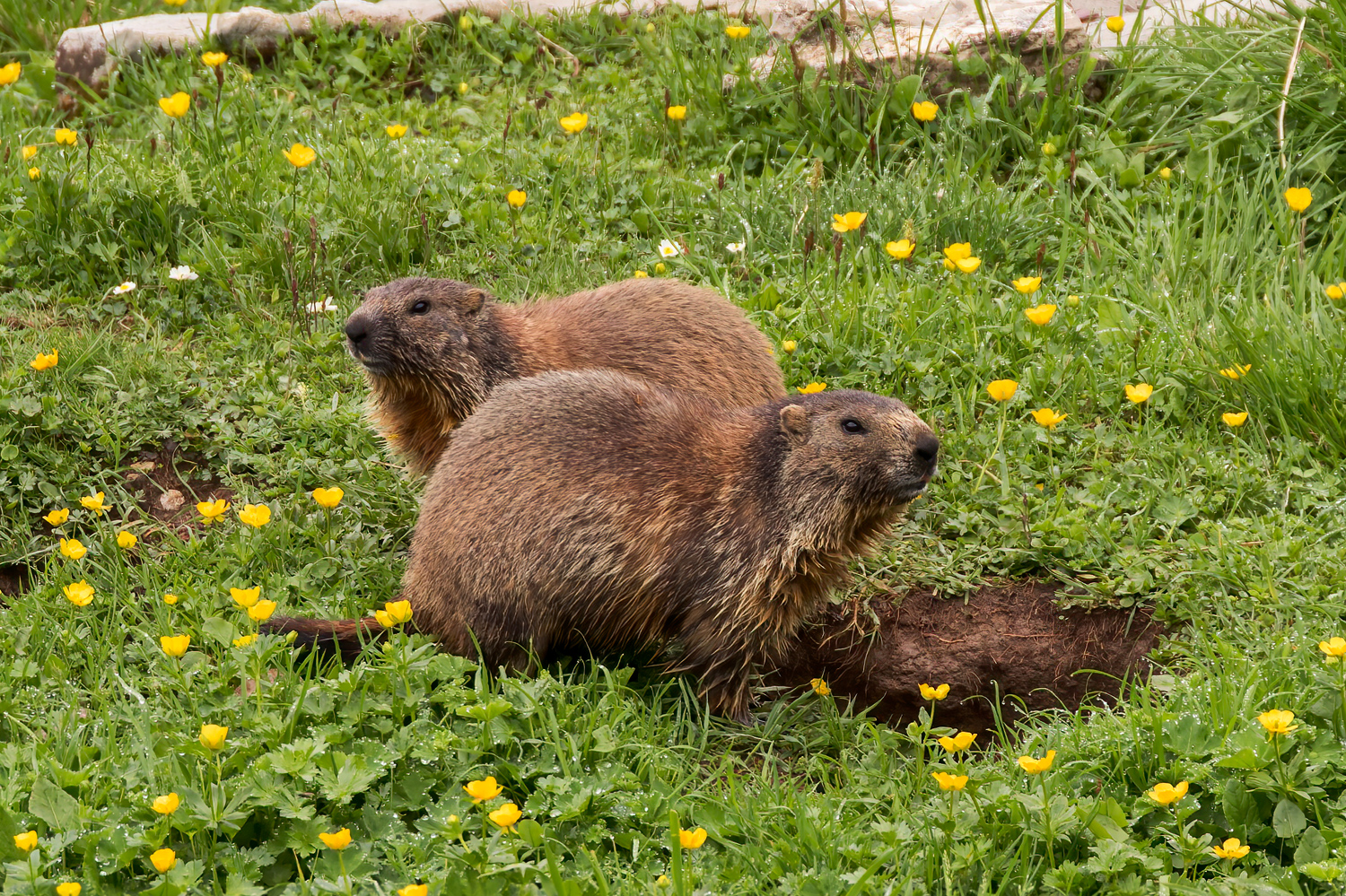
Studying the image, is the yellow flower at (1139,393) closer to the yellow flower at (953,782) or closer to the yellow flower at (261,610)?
the yellow flower at (953,782)

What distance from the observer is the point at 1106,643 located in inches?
154

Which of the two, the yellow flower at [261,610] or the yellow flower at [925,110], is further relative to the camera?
the yellow flower at [925,110]

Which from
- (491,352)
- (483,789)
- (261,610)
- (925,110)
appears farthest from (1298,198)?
(261,610)

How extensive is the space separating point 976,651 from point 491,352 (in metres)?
1.96

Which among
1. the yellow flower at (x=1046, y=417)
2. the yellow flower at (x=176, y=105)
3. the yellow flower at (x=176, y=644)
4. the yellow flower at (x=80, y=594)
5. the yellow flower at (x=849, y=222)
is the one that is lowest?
the yellow flower at (x=80, y=594)

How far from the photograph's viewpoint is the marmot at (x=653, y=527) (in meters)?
3.66

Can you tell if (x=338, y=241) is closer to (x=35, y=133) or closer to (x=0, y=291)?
(x=0, y=291)

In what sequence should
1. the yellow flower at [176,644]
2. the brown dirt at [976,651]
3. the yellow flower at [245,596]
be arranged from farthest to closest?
the brown dirt at [976,651], the yellow flower at [245,596], the yellow flower at [176,644]

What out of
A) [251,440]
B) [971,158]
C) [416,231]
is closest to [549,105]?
[416,231]

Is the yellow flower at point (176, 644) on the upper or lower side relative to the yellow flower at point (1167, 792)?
upper

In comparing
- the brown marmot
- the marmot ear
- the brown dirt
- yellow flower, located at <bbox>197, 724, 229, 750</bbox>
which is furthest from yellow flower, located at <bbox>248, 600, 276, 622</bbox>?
the brown dirt

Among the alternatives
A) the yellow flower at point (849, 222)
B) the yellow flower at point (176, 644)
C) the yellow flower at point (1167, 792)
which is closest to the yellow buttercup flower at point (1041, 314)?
the yellow flower at point (849, 222)

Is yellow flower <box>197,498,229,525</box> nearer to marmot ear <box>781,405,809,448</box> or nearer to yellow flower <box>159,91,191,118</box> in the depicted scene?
marmot ear <box>781,405,809,448</box>

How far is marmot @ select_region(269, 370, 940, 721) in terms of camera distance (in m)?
3.66
